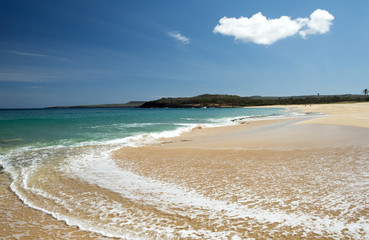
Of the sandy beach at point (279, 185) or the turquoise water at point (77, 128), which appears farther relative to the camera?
the turquoise water at point (77, 128)

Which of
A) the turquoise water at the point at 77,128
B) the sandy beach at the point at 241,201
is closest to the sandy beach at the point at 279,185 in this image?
the sandy beach at the point at 241,201

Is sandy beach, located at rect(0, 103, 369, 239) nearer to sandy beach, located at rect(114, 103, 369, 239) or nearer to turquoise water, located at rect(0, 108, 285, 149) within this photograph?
sandy beach, located at rect(114, 103, 369, 239)

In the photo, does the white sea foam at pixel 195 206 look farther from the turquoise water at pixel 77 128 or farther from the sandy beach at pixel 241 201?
the turquoise water at pixel 77 128

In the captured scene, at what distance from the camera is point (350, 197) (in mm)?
4453

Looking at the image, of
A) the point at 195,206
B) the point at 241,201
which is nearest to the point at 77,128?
the point at 195,206

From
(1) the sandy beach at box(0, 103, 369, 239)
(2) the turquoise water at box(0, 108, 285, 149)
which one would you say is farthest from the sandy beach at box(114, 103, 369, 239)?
(2) the turquoise water at box(0, 108, 285, 149)

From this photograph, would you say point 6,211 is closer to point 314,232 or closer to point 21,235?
point 21,235

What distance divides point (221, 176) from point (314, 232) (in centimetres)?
304

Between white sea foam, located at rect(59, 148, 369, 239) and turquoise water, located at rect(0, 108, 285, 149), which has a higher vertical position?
turquoise water, located at rect(0, 108, 285, 149)

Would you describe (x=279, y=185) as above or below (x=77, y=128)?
below

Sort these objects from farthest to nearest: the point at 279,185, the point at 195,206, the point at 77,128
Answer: the point at 77,128 < the point at 279,185 < the point at 195,206

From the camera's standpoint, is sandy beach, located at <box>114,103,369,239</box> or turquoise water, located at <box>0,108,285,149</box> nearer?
sandy beach, located at <box>114,103,369,239</box>

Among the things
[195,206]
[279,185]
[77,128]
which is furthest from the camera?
[77,128]

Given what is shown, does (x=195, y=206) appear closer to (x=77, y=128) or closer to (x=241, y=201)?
(x=241, y=201)
